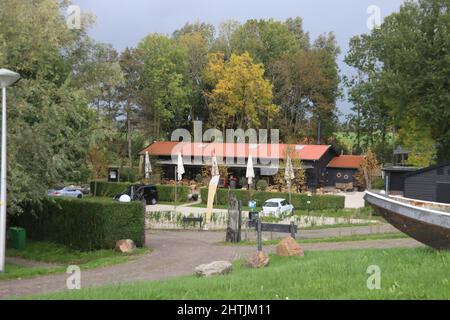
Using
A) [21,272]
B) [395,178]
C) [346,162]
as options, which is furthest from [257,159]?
Answer: [21,272]

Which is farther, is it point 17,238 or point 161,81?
point 161,81

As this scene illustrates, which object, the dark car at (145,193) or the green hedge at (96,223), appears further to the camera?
the dark car at (145,193)

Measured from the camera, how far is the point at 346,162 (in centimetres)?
6391

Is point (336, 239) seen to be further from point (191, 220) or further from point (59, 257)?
point (59, 257)

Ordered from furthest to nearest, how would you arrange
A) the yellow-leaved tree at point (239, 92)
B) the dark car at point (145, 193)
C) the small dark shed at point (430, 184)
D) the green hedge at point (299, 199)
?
the yellow-leaved tree at point (239, 92) < the dark car at point (145, 193) < the green hedge at point (299, 199) < the small dark shed at point (430, 184)

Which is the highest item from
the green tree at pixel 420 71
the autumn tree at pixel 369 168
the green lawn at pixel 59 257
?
the green tree at pixel 420 71

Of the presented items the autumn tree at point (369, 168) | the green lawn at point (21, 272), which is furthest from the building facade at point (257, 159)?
the green lawn at point (21, 272)

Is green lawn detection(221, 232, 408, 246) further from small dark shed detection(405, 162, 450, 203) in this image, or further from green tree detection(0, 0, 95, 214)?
small dark shed detection(405, 162, 450, 203)

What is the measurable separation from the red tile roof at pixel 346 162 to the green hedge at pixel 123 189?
20579 mm

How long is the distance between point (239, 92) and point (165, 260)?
4910cm

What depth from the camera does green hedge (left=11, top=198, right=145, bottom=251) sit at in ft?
71.3

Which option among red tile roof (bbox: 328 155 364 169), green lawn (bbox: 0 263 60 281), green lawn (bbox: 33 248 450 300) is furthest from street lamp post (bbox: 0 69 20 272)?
red tile roof (bbox: 328 155 364 169)

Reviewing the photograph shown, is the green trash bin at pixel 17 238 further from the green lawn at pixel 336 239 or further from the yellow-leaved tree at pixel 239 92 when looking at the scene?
the yellow-leaved tree at pixel 239 92

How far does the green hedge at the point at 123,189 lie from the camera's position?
49.8 metres
